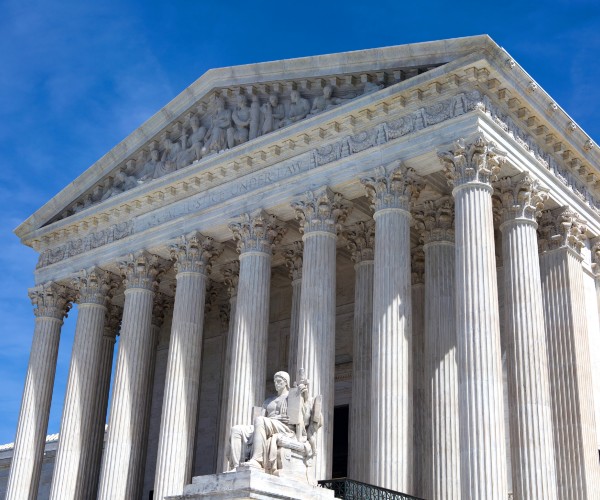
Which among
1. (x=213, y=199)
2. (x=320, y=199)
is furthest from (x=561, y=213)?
(x=213, y=199)

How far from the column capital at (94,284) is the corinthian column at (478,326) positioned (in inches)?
643

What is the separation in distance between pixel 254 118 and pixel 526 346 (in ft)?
43.2

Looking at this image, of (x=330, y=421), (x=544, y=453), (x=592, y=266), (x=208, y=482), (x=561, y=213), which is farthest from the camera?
(x=592, y=266)

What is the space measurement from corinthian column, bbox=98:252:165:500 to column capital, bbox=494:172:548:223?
46.0 feet

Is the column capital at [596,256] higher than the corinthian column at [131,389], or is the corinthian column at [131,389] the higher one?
the column capital at [596,256]

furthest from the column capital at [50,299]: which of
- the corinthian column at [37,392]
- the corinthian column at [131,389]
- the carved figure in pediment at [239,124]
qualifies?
the carved figure in pediment at [239,124]

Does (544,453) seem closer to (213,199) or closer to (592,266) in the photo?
(592,266)

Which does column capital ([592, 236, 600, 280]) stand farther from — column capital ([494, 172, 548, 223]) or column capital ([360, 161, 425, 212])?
column capital ([360, 161, 425, 212])

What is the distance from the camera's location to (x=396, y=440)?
2470 centimetres

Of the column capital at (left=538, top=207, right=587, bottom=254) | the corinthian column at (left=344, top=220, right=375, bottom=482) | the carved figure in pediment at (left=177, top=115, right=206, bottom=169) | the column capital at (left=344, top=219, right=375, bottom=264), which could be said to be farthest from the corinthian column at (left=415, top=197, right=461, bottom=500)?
the carved figure in pediment at (left=177, top=115, right=206, bottom=169)

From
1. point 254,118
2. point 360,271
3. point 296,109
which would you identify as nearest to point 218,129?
point 254,118

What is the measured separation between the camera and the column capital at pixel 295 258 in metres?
34.5

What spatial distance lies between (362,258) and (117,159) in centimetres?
1175

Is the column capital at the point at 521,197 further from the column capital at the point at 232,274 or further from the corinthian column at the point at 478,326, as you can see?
the column capital at the point at 232,274
